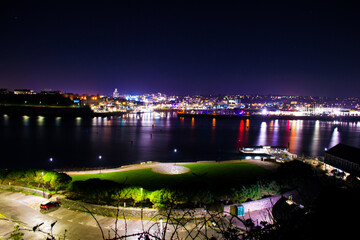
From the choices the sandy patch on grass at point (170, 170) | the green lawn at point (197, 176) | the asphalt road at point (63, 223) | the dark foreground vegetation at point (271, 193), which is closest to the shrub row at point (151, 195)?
the dark foreground vegetation at point (271, 193)

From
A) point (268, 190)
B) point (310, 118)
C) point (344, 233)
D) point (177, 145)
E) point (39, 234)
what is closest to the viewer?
point (344, 233)

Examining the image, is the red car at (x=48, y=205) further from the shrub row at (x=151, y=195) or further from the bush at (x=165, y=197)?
the bush at (x=165, y=197)

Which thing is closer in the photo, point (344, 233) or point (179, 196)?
point (344, 233)

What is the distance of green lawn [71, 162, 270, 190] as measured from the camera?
12.2 metres

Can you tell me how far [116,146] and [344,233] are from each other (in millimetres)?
28225

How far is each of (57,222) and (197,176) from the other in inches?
279

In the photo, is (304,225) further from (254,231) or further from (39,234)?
(39,234)

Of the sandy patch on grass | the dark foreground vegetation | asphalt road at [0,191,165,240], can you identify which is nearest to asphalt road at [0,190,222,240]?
asphalt road at [0,191,165,240]

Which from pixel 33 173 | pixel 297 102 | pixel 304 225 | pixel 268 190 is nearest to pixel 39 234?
pixel 33 173

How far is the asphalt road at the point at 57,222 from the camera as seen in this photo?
712cm

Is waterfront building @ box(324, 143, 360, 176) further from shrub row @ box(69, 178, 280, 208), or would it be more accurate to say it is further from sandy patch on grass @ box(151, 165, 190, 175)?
sandy patch on grass @ box(151, 165, 190, 175)

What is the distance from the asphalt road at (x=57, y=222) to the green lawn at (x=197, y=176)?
360 centimetres

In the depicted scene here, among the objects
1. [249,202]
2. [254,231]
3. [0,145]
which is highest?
[254,231]

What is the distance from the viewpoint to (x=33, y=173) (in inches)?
450
